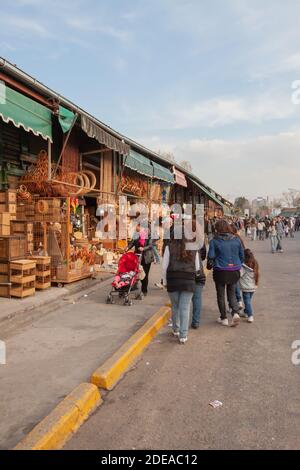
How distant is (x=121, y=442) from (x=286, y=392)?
6.24 ft

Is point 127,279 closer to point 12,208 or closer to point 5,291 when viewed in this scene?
point 5,291

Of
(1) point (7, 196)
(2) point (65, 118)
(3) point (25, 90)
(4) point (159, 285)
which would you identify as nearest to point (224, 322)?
(4) point (159, 285)

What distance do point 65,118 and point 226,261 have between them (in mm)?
4666

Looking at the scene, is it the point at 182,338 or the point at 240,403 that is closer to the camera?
the point at 240,403

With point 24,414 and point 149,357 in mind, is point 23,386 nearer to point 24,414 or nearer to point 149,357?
point 24,414

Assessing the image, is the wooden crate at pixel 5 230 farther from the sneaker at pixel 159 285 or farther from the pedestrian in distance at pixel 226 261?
the pedestrian in distance at pixel 226 261

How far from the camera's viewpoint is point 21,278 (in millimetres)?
7328

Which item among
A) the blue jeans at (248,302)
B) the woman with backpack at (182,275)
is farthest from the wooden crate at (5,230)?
the blue jeans at (248,302)

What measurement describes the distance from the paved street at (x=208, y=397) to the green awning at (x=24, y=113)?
4413 millimetres

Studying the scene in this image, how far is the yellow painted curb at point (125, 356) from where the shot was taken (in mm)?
4184

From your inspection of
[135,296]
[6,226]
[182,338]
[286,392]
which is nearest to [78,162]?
[6,226]

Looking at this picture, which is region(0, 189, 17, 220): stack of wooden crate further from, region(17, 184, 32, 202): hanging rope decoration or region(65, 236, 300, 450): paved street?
region(65, 236, 300, 450): paved street

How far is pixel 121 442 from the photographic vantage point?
10.3ft
